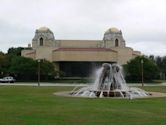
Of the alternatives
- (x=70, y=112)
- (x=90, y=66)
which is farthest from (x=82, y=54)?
(x=70, y=112)

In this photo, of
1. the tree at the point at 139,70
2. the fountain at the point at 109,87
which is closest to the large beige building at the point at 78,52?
the tree at the point at 139,70

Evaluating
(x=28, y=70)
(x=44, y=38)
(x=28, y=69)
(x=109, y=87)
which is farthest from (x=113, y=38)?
(x=109, y=87)

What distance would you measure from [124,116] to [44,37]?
113 meters

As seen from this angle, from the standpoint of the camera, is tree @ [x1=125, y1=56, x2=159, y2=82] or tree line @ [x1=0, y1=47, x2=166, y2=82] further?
tree line @ [x1=0, y1=47, x2=166, y2=82]

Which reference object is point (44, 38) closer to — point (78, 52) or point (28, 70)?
point (78, 52)

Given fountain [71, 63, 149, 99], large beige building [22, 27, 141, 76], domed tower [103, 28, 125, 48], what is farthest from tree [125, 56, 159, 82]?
fountain [71, 63, 149, 99]

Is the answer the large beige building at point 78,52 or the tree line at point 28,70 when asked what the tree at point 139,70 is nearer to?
the large beige building at point 78,52

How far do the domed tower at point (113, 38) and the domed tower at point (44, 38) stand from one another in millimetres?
16145

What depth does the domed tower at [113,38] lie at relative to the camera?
129 m

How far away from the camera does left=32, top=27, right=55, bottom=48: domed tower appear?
12775cm

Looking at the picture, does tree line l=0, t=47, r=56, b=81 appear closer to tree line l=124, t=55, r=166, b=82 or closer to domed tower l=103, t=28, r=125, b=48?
tree line l=124, t=55, r=166, b=82

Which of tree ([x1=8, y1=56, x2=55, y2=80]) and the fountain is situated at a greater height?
tree ([x1=8, y1=56, x2=55, y2=80])

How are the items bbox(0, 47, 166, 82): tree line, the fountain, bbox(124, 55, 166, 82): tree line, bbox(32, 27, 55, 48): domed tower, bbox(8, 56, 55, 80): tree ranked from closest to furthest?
1. the fountain
2. bbox(124, 55, 166, 82): tree line
3. bbox(0, 47, 166, 82): tree line
4. bbox(8, 56, 55, 80): tree
5. bbox(32, 27, 55, 48): domed tower

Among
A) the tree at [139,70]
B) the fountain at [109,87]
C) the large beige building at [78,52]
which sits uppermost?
the large beige building at [78,52]
